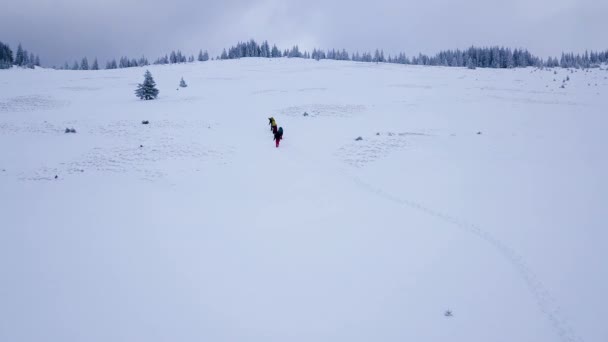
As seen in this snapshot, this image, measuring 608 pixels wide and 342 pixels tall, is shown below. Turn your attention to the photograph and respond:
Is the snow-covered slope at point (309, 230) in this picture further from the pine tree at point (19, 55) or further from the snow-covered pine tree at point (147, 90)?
the pine tree at point (19, 55)

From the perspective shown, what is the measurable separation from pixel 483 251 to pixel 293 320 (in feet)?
19.7

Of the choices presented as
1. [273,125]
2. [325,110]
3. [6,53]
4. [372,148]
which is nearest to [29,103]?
[273,125]

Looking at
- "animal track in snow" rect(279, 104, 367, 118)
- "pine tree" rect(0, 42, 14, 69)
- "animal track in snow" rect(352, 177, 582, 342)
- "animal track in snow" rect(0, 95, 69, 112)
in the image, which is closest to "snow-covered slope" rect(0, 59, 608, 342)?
"animal track in snow" rect(352, 177, 582, 342)

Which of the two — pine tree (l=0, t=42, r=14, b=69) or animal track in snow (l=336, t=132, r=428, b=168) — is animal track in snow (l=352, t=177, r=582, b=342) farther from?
pine tree (l=0, t=42, r=14, b=69)

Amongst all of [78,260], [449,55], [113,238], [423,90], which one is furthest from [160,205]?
[449,55]

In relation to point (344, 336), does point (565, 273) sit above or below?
above

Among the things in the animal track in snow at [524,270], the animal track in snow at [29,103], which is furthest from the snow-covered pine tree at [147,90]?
the animal track in snow at [524,270]

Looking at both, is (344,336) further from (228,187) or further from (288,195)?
(228,187)

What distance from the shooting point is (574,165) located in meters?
16.9

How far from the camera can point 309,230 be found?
12.4 m

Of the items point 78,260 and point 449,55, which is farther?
point 449,55

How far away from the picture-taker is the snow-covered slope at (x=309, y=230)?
8305 mm

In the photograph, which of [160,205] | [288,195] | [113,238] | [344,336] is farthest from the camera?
[288,195]

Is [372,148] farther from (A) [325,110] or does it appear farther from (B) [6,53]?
(B) [6,53]
